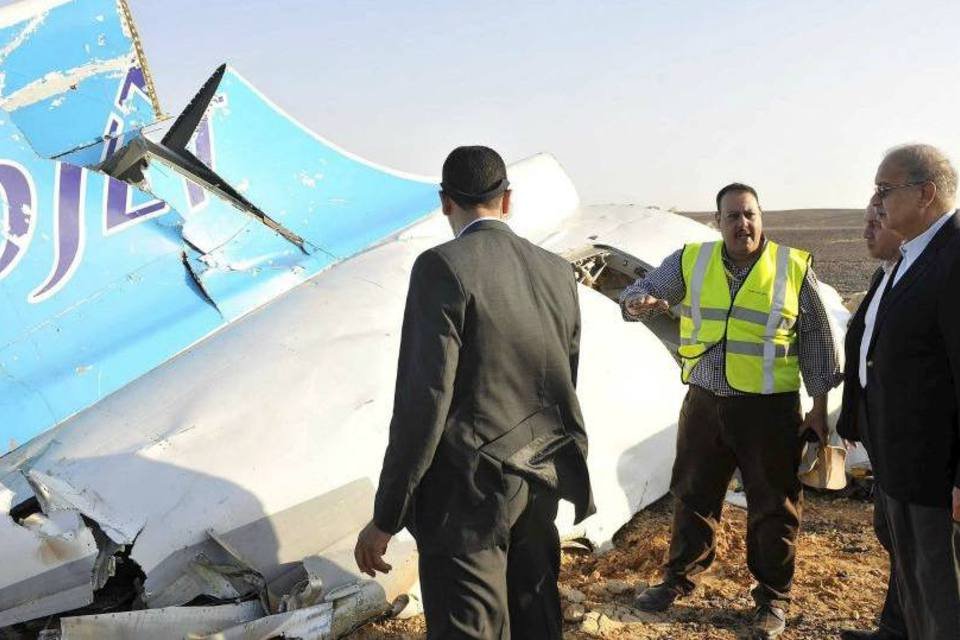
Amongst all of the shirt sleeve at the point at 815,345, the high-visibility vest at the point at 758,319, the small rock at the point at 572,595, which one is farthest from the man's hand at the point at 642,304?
the small rock at the point at 572,595

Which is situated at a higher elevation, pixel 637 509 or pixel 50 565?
pixel 50 565

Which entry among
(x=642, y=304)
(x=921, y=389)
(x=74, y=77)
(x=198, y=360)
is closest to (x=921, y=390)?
(x=921, y=389)

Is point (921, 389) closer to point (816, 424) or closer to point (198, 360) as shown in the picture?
point (816, 424)

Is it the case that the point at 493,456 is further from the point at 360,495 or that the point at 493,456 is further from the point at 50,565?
the point at 50,565

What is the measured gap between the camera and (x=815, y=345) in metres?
3.26

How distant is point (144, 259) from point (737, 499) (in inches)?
134

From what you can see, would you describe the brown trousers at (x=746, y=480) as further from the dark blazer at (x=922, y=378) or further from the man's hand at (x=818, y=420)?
the dark blazer at (x=922, y=378)

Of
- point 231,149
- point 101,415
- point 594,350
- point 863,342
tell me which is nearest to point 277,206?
point 231,149

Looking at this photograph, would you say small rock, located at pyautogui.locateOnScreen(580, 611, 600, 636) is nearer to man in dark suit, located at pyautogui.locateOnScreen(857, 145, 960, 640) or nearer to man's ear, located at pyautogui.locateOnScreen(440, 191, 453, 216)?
man in dark suit, located at pyautogui.locateOnScreen(857, 145, 960, 640)

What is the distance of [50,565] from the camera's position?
9.18 ft

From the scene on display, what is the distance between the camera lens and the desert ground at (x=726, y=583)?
336cm

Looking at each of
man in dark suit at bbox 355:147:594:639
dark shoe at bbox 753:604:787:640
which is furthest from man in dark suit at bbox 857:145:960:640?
man in dark suit at bbox 355:147:594:639

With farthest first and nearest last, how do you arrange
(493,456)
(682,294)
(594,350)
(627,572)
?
(594,350) → (627,572) → (682,294) → (493,456)

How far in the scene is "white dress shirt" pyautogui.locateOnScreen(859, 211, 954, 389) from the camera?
7.97 feet
